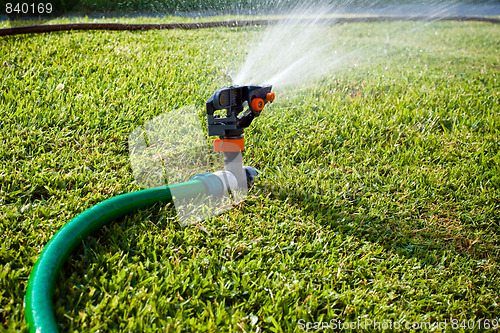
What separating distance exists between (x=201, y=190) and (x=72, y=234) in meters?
0.75

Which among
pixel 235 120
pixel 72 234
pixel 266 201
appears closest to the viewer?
pixel 72 234

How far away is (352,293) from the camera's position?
1885mm

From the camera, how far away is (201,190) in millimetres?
2322

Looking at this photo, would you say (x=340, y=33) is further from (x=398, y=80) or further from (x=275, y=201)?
(x=275, y=201)

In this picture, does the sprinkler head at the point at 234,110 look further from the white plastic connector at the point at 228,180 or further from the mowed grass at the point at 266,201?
the mowed grass at the point at 266,201

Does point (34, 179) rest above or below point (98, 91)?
below

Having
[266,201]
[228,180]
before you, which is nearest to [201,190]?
[228,180]

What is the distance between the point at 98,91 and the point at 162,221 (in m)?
1.53

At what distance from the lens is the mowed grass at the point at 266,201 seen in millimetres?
1765

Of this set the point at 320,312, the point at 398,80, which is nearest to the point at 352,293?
the point at 320,312

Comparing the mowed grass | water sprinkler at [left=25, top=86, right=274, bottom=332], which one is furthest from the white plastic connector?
the mowed grass

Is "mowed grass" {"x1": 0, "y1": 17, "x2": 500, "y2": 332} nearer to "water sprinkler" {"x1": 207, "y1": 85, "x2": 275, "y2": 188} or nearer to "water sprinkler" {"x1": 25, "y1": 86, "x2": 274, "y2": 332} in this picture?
"water sprinkler" {"x1": 25, "y1": 86, "x2": 274, "y2": 332}

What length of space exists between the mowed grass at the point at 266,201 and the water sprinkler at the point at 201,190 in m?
0.09

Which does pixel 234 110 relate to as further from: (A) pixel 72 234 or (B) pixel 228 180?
(A) pixel 72 234
